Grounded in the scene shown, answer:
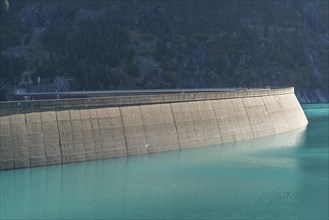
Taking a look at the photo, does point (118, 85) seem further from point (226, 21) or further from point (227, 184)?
point (227, 184)

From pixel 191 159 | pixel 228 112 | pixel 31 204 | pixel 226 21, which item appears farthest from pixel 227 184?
pixel 226 21

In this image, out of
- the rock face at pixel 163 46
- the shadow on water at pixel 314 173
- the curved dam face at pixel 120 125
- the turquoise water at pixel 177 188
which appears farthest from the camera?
the rock face at pixel 163 46

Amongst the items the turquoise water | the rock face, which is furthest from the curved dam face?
the rock face

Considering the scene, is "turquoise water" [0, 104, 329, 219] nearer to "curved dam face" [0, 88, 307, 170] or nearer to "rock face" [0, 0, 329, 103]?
"curved dam face" [0, 88, 307, 170]

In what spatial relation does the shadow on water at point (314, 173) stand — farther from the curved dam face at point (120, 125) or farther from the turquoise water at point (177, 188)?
A: the curved dam face at point (120, 125)

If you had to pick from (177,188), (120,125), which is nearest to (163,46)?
(120,125)

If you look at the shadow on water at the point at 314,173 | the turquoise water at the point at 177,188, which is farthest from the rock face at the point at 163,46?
the turquoise water at the point at 177,188
